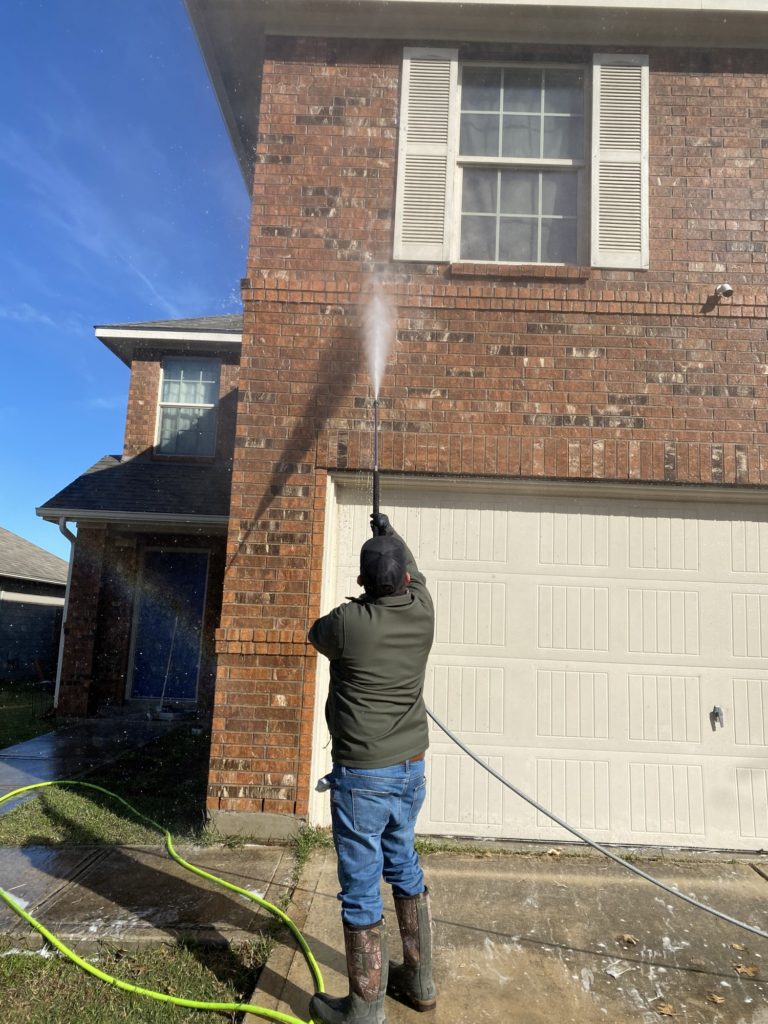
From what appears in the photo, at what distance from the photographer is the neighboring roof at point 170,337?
11.2 m

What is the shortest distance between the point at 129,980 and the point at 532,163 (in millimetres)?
5866

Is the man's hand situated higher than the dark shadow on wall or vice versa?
the dark shadow on wall

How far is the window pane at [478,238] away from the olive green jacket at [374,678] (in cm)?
344

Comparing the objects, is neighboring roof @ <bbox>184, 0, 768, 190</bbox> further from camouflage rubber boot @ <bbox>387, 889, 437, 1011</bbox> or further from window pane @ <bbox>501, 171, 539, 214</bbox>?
camouflage rubber boot @ <bbox>387, 889, 437, 1011</bbox>

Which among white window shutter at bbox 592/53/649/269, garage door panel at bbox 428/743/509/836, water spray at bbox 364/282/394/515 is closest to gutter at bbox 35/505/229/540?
water spray at bbox 364/282/394/515

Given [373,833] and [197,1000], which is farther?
[197,1000]

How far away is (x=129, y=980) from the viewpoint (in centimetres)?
316

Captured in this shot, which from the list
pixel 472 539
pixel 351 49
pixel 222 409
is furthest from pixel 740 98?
pixel 222 409

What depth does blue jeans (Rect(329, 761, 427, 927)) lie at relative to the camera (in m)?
2.78

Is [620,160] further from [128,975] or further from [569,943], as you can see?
[128,975]

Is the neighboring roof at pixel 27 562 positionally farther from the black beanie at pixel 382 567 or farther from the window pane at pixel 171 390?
the black beanie at pixel 382 567

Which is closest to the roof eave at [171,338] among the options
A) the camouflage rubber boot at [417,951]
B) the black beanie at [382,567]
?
the black beanie at [382,567]

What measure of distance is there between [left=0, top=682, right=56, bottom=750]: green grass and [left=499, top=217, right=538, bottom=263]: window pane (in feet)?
24.4

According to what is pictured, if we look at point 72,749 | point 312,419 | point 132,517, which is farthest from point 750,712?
point 132,517
